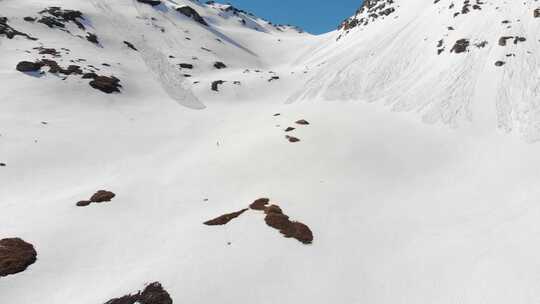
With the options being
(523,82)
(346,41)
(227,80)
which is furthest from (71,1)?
(523,82)

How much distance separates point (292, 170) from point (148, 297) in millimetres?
17008

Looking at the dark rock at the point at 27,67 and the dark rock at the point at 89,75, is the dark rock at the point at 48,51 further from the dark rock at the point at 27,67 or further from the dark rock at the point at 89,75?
the dark rock at the point at 89,75

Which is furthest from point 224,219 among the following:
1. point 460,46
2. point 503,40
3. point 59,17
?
point 59,17

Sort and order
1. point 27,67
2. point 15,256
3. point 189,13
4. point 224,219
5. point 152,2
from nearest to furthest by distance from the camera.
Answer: point 15,256
point 224,219
point 27,67
point 152,2
point 189,13

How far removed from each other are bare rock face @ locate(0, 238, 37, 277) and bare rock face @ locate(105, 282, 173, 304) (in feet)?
20.1

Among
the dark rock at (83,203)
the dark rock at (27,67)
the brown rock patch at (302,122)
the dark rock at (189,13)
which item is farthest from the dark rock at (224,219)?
the dark rock at (189,13)

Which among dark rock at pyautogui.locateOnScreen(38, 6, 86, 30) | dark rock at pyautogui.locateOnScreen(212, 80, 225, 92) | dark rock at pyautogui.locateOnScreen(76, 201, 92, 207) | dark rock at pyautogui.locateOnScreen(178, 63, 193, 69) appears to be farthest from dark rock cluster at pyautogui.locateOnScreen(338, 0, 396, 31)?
dark rock at pyautogui.locateOnScreen(76, 201, 92, 207)

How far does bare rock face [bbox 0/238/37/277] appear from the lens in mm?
15180

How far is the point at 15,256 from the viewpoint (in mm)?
15984

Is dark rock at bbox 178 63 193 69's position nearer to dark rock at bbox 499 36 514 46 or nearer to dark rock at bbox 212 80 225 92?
dark rock at bbox 212 80 225 92

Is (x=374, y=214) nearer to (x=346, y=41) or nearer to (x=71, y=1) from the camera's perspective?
(x=346, y=41)

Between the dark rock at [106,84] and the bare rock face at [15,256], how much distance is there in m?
35.4

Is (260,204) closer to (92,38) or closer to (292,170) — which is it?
(292,170)

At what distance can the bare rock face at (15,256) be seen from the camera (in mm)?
15180
